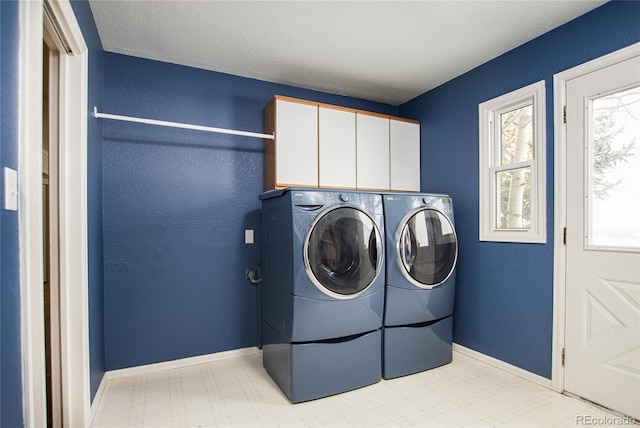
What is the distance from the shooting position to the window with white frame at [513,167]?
2.25 meters

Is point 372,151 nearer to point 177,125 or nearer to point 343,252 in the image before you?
point 343,252

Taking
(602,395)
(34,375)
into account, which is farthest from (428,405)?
(34,375)

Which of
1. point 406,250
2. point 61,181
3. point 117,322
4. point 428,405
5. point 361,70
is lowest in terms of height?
point 428,405

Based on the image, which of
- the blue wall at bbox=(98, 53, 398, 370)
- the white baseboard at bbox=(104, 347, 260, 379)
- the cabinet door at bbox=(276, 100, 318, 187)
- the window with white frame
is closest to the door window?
the window with white frame

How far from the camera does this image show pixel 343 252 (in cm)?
218

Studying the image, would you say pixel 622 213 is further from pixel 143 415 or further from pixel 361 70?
pixel 143 415

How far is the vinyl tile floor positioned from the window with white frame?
1.00m

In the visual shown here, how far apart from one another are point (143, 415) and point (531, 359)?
247cm

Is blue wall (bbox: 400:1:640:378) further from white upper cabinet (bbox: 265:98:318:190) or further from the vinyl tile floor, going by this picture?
white upper cabinet (bbox: 265:98:318:190)

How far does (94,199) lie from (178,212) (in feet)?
2.01

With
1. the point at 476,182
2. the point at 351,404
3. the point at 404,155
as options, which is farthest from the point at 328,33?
the point at 351,404

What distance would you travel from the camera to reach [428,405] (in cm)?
203

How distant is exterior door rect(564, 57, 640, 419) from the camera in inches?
72.4

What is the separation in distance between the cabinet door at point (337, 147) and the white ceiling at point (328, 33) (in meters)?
0.36
